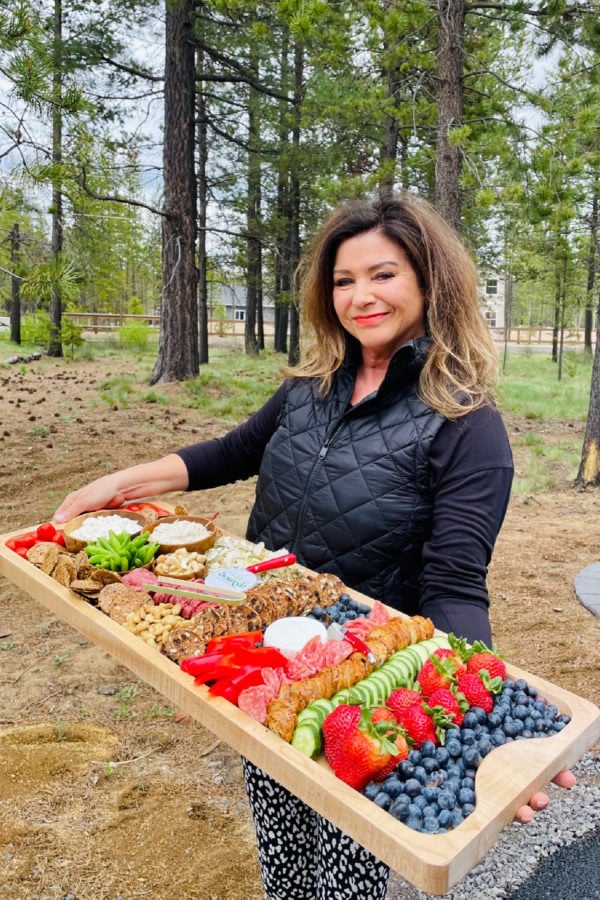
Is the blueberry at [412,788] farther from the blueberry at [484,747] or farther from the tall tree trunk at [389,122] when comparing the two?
the tall tree trunk at [389,122]

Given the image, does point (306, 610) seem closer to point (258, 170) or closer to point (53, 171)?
point (53, 171)

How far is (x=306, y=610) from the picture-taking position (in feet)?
5.78

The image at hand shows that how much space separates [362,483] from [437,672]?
0.57 metres

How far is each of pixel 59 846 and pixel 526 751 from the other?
185cm

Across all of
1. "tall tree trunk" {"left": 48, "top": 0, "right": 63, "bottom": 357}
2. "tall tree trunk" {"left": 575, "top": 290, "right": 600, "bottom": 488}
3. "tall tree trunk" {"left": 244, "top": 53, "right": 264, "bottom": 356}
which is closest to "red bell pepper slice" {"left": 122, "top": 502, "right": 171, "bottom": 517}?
"tall tree trunk" {"left": 48, "top": 0, "right": 63, "bottom": 357}

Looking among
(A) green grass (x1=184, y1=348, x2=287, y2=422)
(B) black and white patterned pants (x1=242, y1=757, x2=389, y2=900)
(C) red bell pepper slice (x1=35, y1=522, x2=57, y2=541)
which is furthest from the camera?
(A) green grass (x1=184, y1=348, x2=287, y2=422)

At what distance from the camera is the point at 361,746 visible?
118 centimetres

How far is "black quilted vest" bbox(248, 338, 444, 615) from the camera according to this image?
71.7 inches

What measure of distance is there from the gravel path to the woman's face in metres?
1.77

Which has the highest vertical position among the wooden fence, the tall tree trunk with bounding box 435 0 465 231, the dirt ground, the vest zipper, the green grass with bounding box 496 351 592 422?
the tall tree trunk with bounding box 435 0 465 231

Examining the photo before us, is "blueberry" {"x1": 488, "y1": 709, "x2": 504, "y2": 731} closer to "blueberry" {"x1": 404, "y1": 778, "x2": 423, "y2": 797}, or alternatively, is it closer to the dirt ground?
"blueberry" {"x1": 404, "y1": 778, "x2": 423, "y2": 797}

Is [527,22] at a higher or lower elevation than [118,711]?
higher

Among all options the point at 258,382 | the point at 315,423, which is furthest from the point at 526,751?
the point at 258,382

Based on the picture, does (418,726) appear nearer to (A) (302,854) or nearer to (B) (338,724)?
(B) (338,724)
